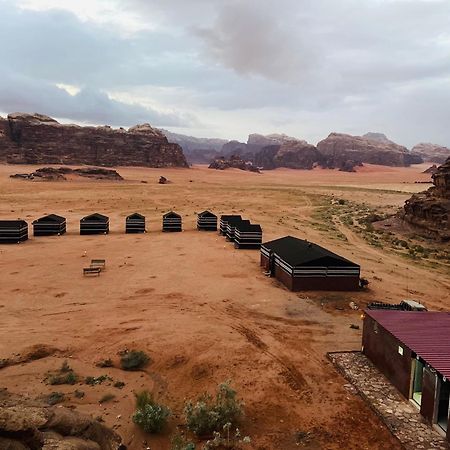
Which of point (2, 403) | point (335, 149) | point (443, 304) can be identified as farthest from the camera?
point (335, 149)

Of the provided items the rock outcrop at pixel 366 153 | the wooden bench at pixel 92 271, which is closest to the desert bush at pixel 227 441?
the wooden bench at pixel 92 271

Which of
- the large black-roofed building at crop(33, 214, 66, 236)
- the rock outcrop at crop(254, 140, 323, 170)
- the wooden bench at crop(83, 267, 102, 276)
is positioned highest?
the rock outcrop at crop(254, 140, 323, 170)

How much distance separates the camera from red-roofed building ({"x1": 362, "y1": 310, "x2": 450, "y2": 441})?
37.2 feet

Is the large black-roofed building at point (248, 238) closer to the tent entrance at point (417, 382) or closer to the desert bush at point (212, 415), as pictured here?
the tent entrance at point (417, 382)

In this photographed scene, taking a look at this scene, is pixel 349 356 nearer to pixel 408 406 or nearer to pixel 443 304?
pixel 408 406

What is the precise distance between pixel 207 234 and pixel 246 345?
2315cm

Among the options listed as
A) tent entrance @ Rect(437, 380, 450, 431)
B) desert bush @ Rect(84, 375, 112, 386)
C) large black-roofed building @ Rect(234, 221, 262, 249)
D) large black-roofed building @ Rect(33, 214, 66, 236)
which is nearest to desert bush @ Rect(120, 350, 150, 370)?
desert bush @ Rect(84, 375, 112, 386)

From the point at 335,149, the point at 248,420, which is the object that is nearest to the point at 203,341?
the point at 248,420

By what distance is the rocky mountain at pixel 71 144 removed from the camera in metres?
106

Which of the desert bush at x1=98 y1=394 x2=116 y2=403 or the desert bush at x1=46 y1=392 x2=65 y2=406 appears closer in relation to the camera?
the desert bush at x1=46 y1=392 x2=65 y2=406

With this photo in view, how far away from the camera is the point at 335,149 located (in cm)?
19412

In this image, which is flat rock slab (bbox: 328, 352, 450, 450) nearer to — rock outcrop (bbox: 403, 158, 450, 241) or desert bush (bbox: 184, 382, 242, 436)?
desert bush (bbox: 184, 382, 242, 436)

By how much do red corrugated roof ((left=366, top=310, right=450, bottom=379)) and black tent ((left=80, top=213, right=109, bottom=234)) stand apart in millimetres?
27494

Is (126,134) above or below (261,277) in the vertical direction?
above
